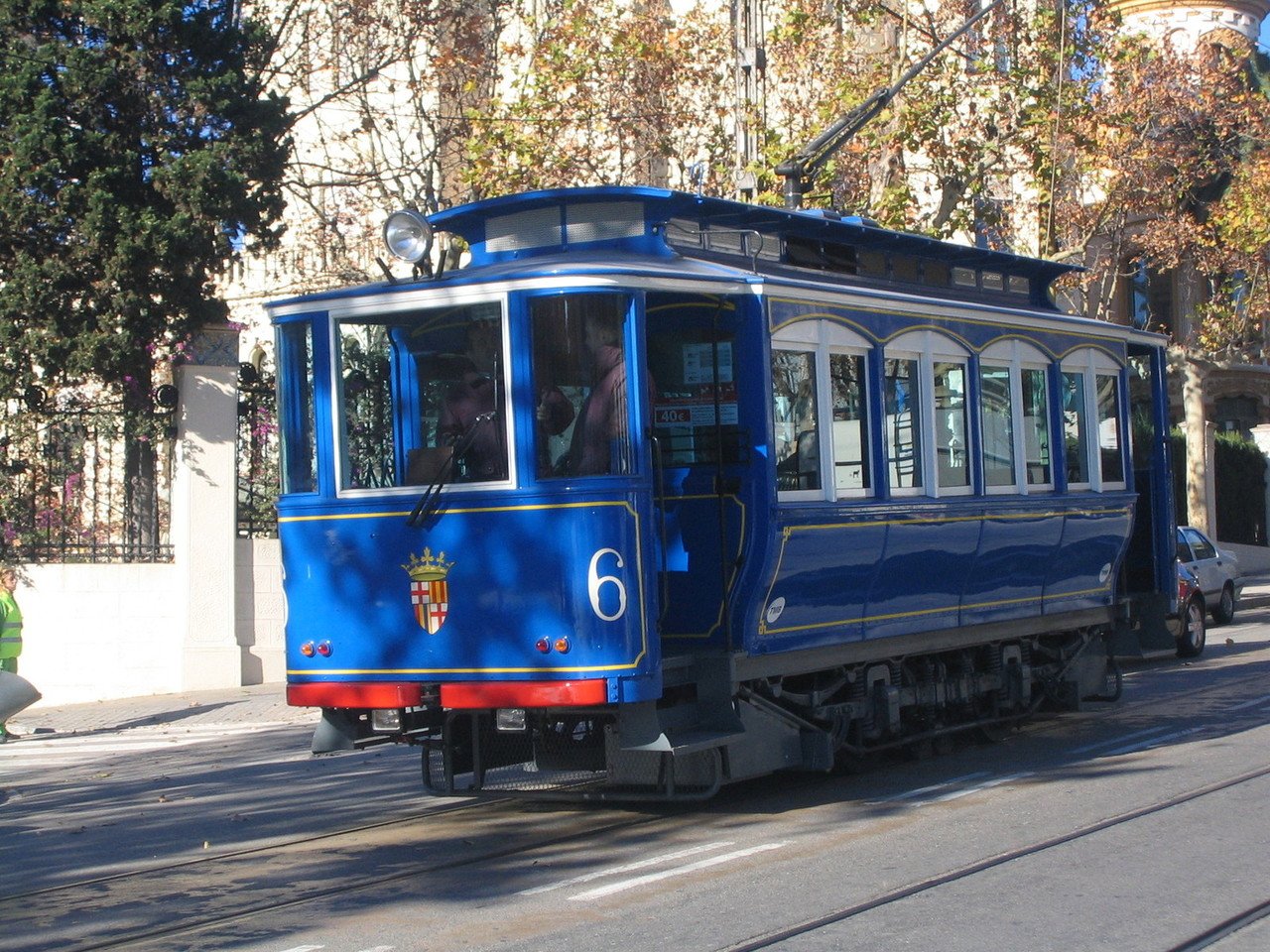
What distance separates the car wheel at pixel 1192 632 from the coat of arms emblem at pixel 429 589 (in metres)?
13.1

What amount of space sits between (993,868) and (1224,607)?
18.0 m

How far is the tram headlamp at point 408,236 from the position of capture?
9367 millimetres

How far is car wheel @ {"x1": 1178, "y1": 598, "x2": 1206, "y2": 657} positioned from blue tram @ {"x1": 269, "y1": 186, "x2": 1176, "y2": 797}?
928cm

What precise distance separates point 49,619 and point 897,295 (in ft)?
40.4

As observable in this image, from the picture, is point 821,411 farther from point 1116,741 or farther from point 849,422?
point 1116,741

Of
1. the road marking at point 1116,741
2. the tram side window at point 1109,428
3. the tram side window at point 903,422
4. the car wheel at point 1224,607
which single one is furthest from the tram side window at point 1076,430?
the car wheel at point 1224,607

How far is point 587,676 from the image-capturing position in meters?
8.59

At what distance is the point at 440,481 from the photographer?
895 cm

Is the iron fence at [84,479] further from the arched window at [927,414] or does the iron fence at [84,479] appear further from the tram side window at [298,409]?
the arched window at [927,414]

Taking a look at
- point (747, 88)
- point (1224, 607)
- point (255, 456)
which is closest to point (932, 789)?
point (747, 88)

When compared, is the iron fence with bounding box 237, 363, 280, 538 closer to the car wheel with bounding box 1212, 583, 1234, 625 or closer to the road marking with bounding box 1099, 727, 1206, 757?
the road marking with bounding box 1099, 727, 1206, 757

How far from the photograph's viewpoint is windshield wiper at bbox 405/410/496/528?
8.94 metres

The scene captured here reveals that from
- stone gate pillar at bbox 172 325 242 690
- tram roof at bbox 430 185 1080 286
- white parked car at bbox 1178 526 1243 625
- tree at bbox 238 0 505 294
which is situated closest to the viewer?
tram roof at bbox 430 185 1080 286

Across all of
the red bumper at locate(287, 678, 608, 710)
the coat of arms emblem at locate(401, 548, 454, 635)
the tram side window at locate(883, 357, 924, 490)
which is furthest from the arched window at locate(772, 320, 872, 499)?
the coat of arms emblem at locate(401, 548, 454, 635)
